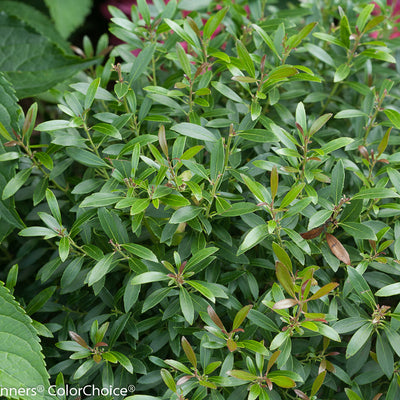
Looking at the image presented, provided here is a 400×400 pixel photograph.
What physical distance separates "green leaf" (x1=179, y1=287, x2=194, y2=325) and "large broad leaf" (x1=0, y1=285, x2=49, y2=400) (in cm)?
20

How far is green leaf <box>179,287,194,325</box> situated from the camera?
594 mm

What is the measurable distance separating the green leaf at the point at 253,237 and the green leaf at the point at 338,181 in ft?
0.35

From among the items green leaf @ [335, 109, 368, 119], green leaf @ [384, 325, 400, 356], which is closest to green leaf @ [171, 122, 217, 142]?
green leaf @ [335, 109, 368, 119]

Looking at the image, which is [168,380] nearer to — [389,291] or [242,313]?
[242,313]

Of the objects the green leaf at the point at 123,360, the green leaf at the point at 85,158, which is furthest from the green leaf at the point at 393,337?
the green leaf at the point at 85,158

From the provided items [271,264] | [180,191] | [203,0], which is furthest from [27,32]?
[271,264]

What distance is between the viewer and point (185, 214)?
24.2 inches

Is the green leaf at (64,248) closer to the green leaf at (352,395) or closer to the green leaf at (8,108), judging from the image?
the green leaf at (8,108)

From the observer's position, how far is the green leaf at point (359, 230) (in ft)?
1.97

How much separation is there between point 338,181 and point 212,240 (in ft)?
0.66

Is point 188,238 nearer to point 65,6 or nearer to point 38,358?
point 38,358

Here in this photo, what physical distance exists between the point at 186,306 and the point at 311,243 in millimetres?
187

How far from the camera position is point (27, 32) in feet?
3.64

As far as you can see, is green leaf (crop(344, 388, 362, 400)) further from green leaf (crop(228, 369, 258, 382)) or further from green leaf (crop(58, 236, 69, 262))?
green leaf (crop(58, 236, 69, 262))
